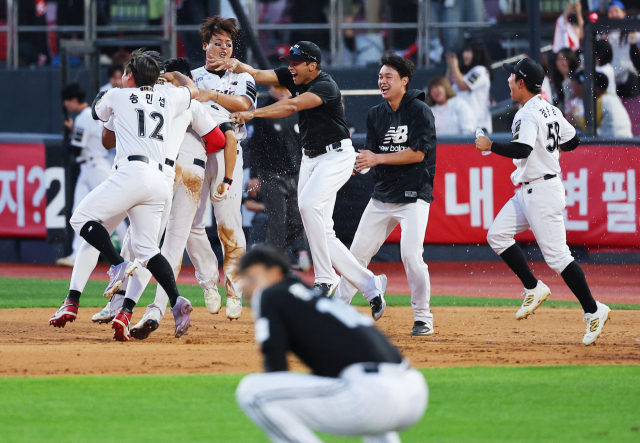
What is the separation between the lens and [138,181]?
6.77 m

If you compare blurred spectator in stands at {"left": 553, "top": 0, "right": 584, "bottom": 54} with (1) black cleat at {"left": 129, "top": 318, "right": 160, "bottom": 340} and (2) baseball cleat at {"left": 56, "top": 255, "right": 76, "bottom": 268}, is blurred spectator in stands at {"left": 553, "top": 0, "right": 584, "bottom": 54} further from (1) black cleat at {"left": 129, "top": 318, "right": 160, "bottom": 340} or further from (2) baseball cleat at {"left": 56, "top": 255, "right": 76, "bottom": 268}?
(1) black cleat at {"left": 129, "top": 318, "right": 160, "bottom": 340}

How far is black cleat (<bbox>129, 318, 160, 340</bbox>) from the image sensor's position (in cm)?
720

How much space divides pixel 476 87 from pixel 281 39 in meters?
3.29

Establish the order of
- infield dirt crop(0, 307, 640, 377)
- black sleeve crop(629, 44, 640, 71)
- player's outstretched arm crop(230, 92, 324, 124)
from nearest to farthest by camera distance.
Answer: infield dirt crop(0, 307, 640, 377) < player's outstretched arm crop(230, 92, 324, 124) < black sleeve crop(629, 44, 640, 71)

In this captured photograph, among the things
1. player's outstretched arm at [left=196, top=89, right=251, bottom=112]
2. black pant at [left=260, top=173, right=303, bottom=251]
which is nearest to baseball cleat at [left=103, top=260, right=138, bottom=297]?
player's outstretched arm at [left=196, top=89, right=251, bottom=112]

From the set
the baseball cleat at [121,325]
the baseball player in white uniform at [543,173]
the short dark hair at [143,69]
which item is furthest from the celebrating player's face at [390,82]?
the baseball cleat at [121,325]

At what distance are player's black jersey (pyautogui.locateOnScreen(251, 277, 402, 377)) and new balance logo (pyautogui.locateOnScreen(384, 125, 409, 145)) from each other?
171 inches

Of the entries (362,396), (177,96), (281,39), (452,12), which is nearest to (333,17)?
(281,39)

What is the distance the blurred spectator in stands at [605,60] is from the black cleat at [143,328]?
27.8ft

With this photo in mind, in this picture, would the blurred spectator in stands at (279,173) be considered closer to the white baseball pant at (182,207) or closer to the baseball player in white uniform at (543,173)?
the white baseball pant at (182,207)

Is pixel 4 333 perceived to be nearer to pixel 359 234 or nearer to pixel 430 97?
pixel 359 234

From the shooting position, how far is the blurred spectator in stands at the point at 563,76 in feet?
44.1

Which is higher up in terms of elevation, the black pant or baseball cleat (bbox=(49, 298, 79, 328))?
the black pant

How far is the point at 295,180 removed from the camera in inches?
442
